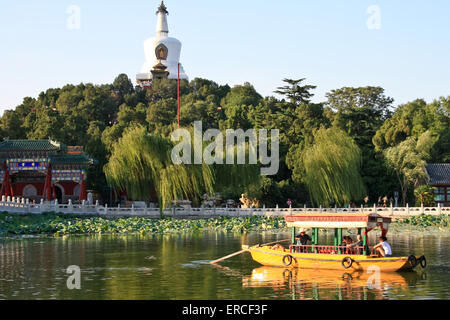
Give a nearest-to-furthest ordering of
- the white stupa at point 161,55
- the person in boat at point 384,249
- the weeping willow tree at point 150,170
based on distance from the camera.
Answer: the person in boat at point 384,249 < the weeping willow tree at point 150,170 < the white stupa at point 161,55

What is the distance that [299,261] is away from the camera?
71.7 feet

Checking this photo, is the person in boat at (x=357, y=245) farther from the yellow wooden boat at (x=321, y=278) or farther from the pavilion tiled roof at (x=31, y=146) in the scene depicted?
the pavilion tiled roof at (x=31, y=146)

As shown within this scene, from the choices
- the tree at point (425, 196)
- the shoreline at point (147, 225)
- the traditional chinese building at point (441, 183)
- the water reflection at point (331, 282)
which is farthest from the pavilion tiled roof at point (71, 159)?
the water reflection at point (331, 282)

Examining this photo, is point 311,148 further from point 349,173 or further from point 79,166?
point 79,166

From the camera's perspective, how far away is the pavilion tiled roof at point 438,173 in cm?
5109

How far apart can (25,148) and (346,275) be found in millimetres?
30076

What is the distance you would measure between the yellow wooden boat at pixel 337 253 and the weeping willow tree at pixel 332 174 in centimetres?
2239

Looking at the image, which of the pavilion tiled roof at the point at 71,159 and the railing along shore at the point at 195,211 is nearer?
the railing along shore at the point at 195,211

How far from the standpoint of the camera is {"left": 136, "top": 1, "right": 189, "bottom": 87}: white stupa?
99750 mm

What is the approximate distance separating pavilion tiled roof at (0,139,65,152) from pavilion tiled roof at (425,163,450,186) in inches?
1074

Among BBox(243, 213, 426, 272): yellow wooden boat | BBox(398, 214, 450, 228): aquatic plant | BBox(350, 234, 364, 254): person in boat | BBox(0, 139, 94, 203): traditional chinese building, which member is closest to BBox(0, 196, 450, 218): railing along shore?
BBox(398, 214, 450, 228): aquatic plant

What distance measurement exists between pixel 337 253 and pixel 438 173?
109 feet

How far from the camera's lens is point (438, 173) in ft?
171
